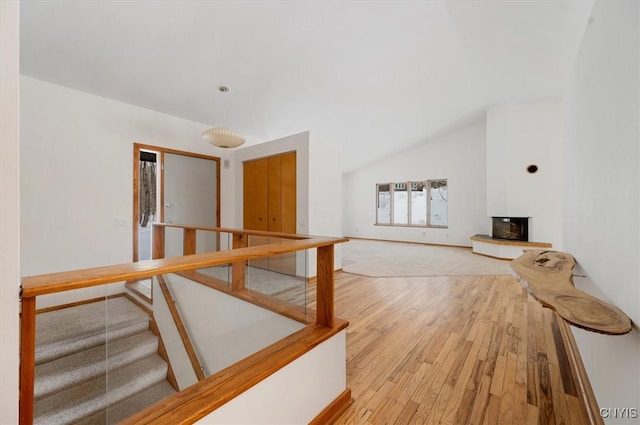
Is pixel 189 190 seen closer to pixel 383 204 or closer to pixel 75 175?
pixel 75 175

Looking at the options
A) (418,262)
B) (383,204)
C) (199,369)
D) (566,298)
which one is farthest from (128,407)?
(383,204)

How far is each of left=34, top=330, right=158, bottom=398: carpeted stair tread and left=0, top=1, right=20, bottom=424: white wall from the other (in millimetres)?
928

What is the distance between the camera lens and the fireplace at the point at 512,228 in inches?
243

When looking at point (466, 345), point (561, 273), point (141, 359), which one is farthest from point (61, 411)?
point (561, 273)

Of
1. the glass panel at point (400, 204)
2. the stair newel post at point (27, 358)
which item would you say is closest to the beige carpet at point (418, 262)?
the glass panel at point (400, 204)

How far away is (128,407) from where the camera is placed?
1124 mm

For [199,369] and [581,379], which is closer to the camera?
[581,379]

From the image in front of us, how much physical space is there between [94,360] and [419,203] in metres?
8.66

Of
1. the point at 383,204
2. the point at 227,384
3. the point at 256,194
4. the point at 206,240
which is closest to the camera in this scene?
the point at 227,384

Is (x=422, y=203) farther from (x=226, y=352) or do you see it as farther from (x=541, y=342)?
(x=226, y=352)

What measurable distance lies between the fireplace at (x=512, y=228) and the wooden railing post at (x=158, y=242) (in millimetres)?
7184

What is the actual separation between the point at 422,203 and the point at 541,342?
667 cm

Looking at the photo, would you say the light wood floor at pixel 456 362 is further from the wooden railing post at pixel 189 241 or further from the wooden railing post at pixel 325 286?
the wooden railing post at pixel 189 241

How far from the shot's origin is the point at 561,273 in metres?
1.73
